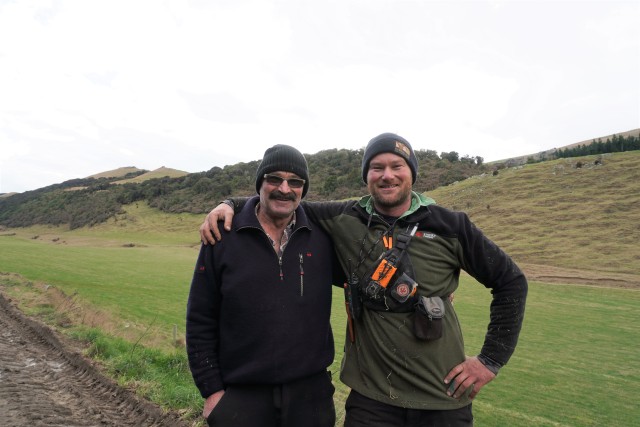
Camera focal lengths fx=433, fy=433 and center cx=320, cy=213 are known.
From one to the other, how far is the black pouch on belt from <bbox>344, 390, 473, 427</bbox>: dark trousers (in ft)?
1.53

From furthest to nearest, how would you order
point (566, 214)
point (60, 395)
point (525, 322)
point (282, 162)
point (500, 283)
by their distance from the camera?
point (566, 214)
point (525, 322)
point (60, 395)
point (282, 162)
point (500, 283)

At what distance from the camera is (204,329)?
277cm

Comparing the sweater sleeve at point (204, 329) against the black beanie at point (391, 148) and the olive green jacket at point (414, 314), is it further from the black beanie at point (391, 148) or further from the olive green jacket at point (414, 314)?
the black beanie at point (391, 148)

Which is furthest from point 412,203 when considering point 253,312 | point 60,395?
point 60,395

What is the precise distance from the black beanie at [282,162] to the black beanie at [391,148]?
473 mm

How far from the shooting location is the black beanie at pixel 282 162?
2.99 metres

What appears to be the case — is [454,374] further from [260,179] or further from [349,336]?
[260,179]

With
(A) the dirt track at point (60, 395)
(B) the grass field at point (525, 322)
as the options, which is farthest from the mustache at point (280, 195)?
(B) the grass field at point (525, 322)

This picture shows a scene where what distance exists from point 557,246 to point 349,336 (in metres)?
32.7

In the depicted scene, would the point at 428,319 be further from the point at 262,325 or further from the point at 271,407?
the point at 271,407

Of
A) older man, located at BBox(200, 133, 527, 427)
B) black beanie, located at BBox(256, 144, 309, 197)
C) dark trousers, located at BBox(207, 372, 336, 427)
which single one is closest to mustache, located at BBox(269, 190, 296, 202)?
black beanie, located at BBox(256, 144, 309, 197)

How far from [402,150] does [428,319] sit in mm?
1164

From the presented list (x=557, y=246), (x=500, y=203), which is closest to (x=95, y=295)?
(x=557, y=246)

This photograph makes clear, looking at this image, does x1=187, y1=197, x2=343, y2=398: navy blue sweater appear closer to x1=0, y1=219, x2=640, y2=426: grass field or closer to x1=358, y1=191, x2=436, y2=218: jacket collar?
x1=358, y1=191, x2=436, y2=218: jacket collar
